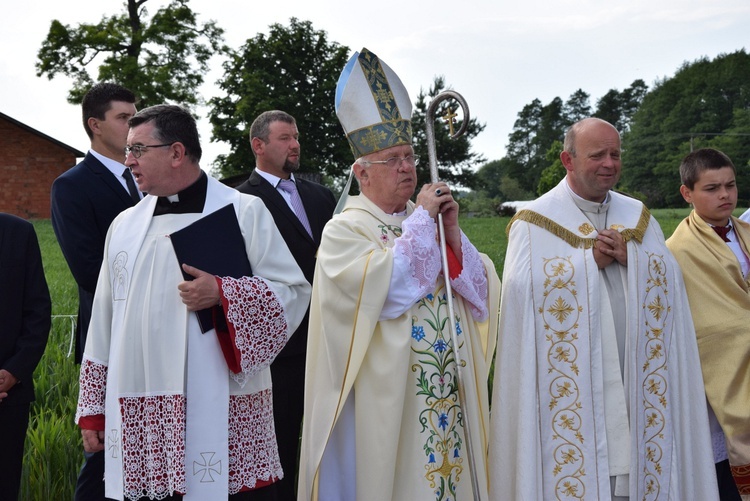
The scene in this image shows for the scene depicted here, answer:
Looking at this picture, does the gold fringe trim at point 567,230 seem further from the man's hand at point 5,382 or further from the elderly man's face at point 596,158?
the man's hand at point 5,382

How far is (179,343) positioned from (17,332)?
3.63 ft

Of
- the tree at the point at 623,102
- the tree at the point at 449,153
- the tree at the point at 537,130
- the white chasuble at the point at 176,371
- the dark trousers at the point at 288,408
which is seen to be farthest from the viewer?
the tree at the point at 537,130

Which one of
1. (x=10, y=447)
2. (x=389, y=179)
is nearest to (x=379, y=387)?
(x=389, y=179)

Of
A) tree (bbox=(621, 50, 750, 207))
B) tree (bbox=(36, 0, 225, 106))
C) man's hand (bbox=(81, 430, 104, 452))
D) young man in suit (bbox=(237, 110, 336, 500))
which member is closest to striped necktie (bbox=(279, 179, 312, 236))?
young man in suit (bbox=(237, 110, 336, 500))

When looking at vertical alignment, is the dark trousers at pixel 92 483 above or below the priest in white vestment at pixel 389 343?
below

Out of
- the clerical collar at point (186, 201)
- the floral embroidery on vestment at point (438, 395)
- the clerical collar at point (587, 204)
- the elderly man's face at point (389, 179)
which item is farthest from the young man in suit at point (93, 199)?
the clerical collar at point (587, 204)

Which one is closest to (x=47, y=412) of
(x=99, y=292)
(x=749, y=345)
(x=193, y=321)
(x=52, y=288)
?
(x=99, y=292)

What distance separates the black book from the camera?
330 centimetres

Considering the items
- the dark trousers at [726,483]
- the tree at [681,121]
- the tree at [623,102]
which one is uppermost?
the tree at [623,102]

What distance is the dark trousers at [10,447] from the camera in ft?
12.3

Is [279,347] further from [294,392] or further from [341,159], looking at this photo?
[341,159]

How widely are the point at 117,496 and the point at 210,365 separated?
0.61 m

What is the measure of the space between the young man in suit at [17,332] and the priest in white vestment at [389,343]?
129 centimetres

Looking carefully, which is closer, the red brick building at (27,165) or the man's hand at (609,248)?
the man's hand at (609,248)
